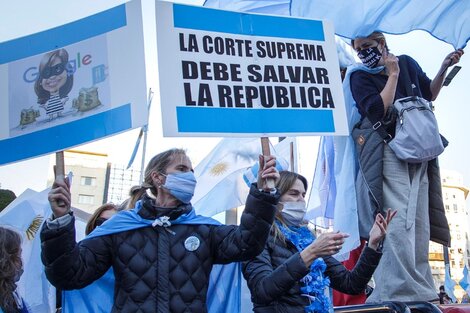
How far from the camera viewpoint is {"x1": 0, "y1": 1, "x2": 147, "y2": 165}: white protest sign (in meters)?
A: 2.89

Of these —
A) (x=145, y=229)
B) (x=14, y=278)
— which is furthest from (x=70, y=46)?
(x=14, y=278)

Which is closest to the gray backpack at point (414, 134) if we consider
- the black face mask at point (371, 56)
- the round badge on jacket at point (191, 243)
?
the black face mask at point (371, 56)

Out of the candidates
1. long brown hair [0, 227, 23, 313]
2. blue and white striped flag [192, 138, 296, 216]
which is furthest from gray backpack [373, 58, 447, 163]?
blue and white striped flag [192, 138, 296, 216]

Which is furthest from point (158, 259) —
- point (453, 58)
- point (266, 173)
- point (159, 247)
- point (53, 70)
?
→ point (453, 58)

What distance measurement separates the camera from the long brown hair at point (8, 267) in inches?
121

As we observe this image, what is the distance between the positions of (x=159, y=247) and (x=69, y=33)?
49.8 inches

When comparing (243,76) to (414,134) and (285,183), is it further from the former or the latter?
(414,134)

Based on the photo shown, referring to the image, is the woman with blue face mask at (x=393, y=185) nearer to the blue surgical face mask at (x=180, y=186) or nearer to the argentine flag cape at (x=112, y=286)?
the argentine flag cape at (x=112, y=286)

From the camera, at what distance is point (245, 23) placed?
3188 millimetres

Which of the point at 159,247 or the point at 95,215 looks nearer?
the point at 159,247

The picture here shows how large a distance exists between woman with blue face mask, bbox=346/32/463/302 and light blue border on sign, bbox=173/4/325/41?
0.53 metres

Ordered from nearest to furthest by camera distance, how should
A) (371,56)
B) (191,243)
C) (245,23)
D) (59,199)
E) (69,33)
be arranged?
(59,199) < (191,243) < (69,33) < (245,23) < (371,56)

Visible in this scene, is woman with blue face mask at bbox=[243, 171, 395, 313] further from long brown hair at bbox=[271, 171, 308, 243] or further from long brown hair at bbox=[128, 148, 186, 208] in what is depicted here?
long brown hair at bbox=[128, 148, 186, 208]

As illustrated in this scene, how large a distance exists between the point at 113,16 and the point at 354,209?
186 centimetres
